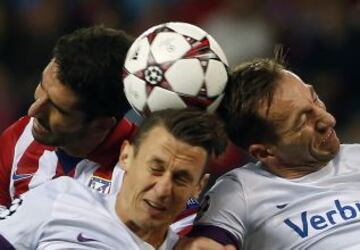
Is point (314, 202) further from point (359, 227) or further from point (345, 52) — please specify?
point (345, 52)

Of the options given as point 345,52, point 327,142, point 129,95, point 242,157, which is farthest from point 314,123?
point 345,52

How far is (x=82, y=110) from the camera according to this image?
3.52 meters

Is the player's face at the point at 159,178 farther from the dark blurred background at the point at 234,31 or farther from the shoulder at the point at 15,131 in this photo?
the dark blurred background at the point at 234,31

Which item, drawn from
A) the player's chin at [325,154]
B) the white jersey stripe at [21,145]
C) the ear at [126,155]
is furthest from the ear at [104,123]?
the player's chin at [325,154]

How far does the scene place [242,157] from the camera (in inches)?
206

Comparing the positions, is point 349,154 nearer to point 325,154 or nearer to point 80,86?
point 325,154

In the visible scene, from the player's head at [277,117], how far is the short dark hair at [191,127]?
257mm

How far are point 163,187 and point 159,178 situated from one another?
4cm

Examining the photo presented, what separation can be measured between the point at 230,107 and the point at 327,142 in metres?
0.38

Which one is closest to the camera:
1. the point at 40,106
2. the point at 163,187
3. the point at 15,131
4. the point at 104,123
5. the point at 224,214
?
the point at 163,187

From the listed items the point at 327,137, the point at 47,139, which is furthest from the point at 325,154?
the point at 47,139

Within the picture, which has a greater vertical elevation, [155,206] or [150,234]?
[155,206]

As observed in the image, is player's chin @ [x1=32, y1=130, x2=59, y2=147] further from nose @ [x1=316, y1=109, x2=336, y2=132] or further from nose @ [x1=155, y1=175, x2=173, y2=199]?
nose @ [x1=316, y1=109, x2=336, y2=132]

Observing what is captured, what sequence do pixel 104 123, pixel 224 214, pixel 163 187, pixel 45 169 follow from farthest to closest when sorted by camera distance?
pixel 45 169 → pixel 104 123 → pixel 224 214 → pixel 163 187
